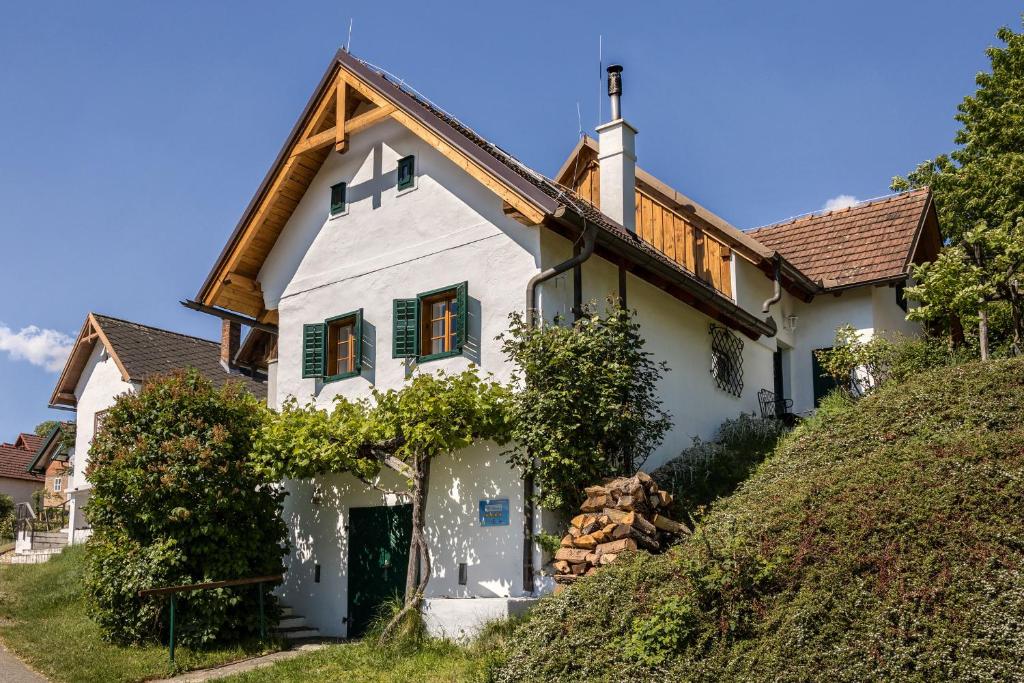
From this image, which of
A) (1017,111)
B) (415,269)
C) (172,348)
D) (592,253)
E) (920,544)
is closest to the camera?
(920,544)

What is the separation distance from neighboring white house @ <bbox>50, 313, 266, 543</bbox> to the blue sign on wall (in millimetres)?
15319

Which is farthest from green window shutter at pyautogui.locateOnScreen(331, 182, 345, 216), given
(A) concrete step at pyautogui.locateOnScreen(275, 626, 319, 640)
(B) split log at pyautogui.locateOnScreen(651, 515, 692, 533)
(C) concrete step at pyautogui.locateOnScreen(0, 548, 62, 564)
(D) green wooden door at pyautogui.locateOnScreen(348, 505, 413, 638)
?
(C) concrete step at pyautogui.locateOnScreen(0, 548, 62, 564)

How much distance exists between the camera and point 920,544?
9297 mm

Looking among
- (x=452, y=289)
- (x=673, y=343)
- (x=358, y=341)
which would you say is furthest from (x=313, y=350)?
(x=673, y=343)

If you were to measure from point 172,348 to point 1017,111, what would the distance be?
23.0 meters

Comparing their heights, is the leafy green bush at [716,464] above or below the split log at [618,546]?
above

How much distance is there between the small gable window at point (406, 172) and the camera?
16594 millimetres

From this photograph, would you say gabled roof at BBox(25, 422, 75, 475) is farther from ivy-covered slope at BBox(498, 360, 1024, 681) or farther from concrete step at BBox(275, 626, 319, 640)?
ivy-covered slope at BBox(498, 360, 1024, 681)

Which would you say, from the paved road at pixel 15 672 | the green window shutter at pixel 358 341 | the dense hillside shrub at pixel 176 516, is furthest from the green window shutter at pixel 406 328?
the paved road at pixel 15 672

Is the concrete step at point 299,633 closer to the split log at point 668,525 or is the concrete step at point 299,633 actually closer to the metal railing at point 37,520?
the split log at point 668,525

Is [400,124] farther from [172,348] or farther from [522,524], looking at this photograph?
[172,348]

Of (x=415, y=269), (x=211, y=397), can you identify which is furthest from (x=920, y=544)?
(x=211, y=397)

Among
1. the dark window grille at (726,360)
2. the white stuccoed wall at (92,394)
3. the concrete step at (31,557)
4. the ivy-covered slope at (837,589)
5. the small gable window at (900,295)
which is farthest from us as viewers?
the white stuccoed wall at (92,394)

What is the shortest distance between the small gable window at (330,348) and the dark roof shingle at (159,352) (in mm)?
10901
